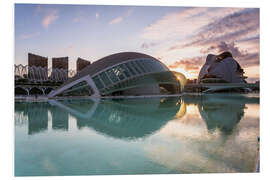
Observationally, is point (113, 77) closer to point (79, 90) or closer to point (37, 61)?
point (79, 90)

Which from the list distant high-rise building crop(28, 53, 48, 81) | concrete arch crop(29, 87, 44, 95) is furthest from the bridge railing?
concrete arch crop(29, 87, 44, 95)

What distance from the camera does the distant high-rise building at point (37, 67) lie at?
62.1 metres

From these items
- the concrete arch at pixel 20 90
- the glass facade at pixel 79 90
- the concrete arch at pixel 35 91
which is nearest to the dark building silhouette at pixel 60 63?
the concrete arch at pixel 35 91

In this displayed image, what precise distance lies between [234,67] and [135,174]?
76.2 metres

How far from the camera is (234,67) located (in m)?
67.1

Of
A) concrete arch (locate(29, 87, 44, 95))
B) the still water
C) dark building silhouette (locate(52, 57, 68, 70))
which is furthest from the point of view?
dark building silhouette (locate(52, 57, 68, 70))

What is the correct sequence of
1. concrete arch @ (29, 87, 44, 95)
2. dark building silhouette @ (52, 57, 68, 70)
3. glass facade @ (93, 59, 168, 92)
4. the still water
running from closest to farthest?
the still water → glass facade @ (93, 59, 168, 92) → concrete arch @ (29, 87, 44, 95) → dark building silhouette @ (52, 57, 68, 70)

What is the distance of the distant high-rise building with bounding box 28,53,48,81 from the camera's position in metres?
62.1

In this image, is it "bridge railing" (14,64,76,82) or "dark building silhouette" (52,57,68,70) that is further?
"dark building silhouette" (52,57,68,70)

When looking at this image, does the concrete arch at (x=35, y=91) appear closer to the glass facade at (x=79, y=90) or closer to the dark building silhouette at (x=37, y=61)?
the glass facade at (x=79, y=90)

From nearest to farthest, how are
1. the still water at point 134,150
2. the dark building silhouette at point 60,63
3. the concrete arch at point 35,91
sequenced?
1. the still water at point 134,150
2. the concrete arch at point 35,91
3. the dark building silhouette at point 60,63

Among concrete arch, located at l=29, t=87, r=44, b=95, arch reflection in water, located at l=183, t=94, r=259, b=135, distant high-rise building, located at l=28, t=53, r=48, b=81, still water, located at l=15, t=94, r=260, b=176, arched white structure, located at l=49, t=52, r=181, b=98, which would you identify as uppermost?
distant high-rise building, located at l=28, t=53, r=48, b=81

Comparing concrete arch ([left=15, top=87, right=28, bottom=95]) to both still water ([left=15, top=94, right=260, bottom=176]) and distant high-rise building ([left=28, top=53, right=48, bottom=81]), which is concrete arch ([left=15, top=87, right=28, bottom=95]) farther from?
still water ([left=15, top=94, right=260, bottom=176])

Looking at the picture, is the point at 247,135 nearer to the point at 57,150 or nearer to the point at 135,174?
the point at 135,174
